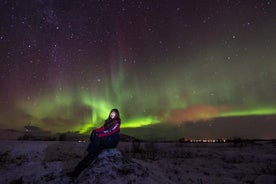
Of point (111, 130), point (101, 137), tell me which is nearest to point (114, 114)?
point (111, 130)

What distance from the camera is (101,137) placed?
9148 millimetres

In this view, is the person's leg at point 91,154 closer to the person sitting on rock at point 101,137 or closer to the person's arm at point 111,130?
the person sitting on rock at point 101,137

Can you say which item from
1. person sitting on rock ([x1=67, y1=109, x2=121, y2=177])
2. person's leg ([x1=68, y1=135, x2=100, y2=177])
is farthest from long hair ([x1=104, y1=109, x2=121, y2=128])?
person's leg ([x1=68, y1=135, x2=100, y2=177])

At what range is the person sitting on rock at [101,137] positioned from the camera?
9.03m

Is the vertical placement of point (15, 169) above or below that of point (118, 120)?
below

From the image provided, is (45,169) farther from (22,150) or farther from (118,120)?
(22,150)

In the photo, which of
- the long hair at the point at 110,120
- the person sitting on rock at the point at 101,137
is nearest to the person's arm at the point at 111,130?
the person sitting on rock at the point at 101,137

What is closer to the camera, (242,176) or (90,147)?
(90,147)

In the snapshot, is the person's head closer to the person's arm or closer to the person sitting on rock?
the person sitting on rock

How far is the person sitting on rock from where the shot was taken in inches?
356

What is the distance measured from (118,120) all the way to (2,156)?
12.7 m

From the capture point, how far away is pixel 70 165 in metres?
12.6

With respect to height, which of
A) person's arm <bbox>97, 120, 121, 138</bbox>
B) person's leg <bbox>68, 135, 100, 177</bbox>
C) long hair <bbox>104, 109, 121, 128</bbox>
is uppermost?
long hair <bbox>104, 109, 121, 128</bbox>

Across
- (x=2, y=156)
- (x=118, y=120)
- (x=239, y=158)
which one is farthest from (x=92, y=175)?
(x=239, y=158)
